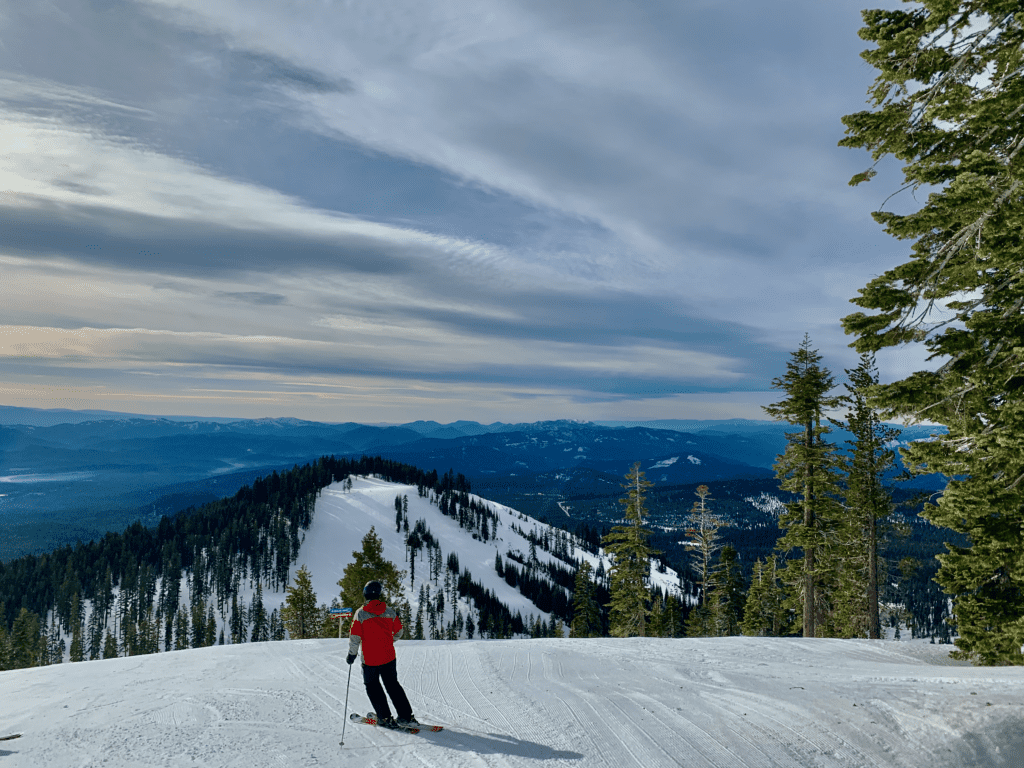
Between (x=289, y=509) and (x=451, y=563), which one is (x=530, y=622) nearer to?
(x=451, y=563)

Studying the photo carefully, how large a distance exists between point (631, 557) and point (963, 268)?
26.2 m

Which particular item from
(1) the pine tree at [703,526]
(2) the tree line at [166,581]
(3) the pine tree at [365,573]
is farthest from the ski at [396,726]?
(2) the tree line at [166,581]

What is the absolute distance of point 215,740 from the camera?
7156mm

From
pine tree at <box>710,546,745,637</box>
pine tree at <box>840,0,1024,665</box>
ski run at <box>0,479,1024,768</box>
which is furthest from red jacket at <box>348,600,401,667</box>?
pine tree at <box>710,546,745,637</box>

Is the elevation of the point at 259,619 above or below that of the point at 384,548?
below

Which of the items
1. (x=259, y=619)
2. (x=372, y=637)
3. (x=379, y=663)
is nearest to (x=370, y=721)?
(x=379, y=663)

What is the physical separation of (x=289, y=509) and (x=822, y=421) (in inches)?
7304

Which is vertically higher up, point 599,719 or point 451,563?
point 599,719

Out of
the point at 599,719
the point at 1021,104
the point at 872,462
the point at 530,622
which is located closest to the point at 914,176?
the point at 1021,104

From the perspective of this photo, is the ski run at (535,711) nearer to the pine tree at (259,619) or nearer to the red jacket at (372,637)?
the red jacket at (372,637)

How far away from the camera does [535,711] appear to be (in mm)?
8164

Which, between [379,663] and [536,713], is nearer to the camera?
[379,663]

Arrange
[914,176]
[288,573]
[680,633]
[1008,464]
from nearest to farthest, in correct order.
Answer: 1. [914,176]
2. [1008,464]
3. [680,633]
4. [288,573]

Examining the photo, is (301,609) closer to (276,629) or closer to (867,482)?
(867,482)
